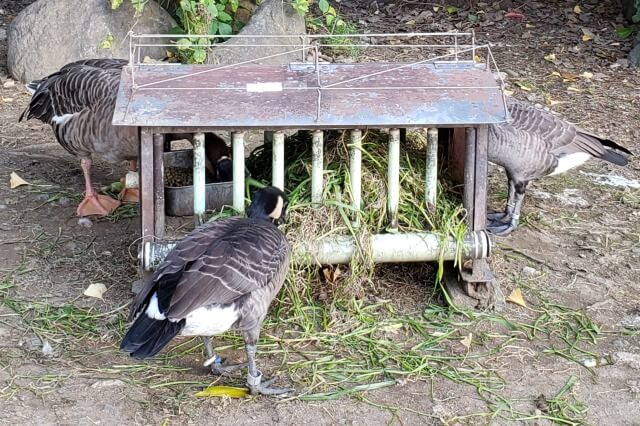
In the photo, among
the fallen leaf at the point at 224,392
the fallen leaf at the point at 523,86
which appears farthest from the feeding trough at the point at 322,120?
the fallen leaf at the point at 523,86

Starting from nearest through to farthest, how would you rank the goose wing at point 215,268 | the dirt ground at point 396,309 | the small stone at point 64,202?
the goose wing at point 215,268
the dirt ground at point 396,309
the small stone at point 64,202

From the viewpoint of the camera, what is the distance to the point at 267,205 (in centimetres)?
472

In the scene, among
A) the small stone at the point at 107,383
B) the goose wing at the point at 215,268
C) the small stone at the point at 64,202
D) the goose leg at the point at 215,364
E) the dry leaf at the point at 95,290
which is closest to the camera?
the goose wing at the point at 215,268

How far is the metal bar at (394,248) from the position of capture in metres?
5.03

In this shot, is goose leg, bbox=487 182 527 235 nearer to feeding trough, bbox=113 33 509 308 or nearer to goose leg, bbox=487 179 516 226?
goose leg, bbox=487 179 516 226

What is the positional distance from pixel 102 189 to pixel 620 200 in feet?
12.7

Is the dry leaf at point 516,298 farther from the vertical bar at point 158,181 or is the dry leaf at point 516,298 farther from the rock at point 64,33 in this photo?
the rock at point 64,33

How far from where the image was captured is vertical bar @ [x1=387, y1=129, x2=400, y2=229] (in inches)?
202

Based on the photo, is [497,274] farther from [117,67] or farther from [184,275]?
[117,67]

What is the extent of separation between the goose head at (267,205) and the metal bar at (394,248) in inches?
13.0

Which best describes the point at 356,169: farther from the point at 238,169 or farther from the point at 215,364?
the point at 215,364

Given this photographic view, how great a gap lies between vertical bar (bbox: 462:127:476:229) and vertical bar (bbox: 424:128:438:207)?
0.56 feet

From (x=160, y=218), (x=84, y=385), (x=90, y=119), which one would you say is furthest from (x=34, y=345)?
(x=90, y=119)

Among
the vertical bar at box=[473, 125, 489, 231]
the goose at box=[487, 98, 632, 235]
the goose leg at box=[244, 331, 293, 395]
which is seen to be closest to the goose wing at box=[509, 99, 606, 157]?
the goose at box=[487, 98, 632, 235]
